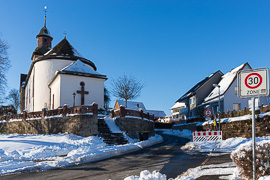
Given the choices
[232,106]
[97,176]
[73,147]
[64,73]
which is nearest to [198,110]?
[232,106]

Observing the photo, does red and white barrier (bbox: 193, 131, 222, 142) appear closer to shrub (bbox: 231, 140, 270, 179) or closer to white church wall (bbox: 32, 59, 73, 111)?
shrub (bbox: 231, 140, 270, 179)

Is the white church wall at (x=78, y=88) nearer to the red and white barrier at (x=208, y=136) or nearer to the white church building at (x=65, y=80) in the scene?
the white church building at (x=65, y=80)

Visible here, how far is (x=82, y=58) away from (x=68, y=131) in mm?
16890

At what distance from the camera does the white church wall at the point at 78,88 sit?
1211 inches

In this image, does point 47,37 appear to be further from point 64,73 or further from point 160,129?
point 160,129

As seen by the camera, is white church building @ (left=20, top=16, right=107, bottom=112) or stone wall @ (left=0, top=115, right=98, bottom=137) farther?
white church building @ (left=20, top=16, right=107, bottom=112)

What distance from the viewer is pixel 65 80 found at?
30812 millimetres

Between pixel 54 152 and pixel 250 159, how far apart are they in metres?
13.5

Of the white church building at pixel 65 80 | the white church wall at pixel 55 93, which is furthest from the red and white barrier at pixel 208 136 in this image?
the white church wall at pixel 55 93

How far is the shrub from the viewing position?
6.18 m

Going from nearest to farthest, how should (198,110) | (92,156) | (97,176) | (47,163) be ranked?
(97,176) < (47,163) < (92,156) < (198,110)

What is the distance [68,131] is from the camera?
77.3 ft

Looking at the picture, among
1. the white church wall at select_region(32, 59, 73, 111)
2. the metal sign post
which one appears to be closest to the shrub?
the metal sign post

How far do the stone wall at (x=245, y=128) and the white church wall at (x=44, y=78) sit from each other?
2365cm
